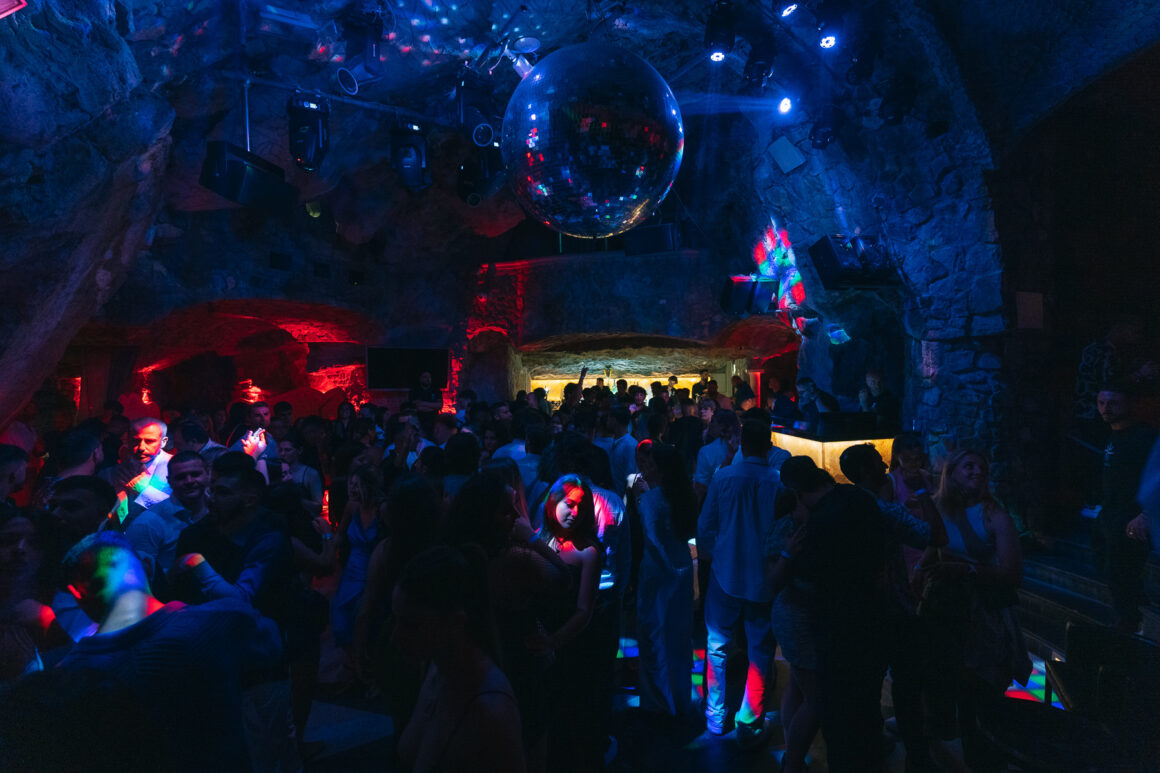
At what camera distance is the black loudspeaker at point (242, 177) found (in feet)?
19.2

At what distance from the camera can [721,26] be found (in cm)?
556

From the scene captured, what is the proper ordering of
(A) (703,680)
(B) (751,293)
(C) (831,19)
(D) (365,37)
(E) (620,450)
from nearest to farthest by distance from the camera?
(A) (703,680), (E) (620,450), (C) (831,19), (D) (365,37), (B) (751,293)

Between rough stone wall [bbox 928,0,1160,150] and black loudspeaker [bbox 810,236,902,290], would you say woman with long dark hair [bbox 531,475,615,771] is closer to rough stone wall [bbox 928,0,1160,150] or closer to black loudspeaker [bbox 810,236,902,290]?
black loudspeaker [bbox 810,236,902,290]

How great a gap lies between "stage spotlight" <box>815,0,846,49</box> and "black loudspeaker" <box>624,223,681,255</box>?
14.0ft

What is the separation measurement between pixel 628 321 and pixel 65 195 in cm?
943

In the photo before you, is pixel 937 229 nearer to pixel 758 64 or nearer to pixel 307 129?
pixel 758 64

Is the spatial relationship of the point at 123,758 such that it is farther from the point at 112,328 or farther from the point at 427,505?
the point at 112,328

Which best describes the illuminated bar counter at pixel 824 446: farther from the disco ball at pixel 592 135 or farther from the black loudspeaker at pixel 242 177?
the black loudspeaker at pixel 242 177

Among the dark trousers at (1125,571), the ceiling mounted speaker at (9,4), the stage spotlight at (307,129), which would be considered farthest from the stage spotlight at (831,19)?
the ceiling mounted speaker at (9,4)

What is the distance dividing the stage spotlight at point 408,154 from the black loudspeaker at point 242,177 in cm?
123

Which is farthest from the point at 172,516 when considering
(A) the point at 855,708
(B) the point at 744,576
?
(A) the point at 855,708

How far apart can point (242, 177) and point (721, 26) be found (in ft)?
15.5

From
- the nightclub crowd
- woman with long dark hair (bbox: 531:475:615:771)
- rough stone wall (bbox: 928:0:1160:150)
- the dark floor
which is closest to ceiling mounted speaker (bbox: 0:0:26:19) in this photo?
the nightclub crowd

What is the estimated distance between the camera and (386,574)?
2.32m
